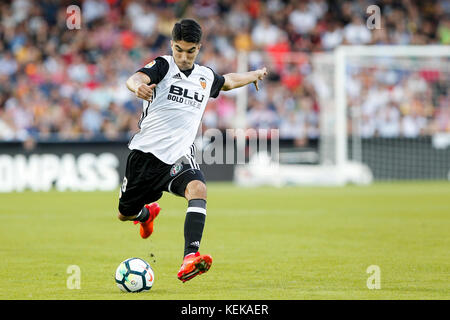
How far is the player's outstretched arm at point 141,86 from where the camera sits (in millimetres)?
6797

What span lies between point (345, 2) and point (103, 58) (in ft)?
27.9

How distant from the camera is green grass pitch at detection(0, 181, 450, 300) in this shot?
7.07 metres

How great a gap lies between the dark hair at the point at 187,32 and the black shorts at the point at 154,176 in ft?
3.76

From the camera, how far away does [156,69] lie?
7.59 metres

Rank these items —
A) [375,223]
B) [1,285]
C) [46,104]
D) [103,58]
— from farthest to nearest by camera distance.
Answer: [103,58] < [46,104] < [375,223] < [1,285]

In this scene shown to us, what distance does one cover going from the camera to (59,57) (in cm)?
2542

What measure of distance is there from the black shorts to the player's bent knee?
65 millimetres

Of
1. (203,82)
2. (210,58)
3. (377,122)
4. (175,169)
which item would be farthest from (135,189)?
(377,122)

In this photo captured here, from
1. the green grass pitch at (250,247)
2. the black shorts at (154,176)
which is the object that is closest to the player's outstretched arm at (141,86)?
the black shorts at (154,176)

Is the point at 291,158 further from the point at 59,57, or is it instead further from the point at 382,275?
the point at 382,275

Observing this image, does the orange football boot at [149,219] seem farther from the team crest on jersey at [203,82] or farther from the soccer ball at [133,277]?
the soccer ball at [133,277]
